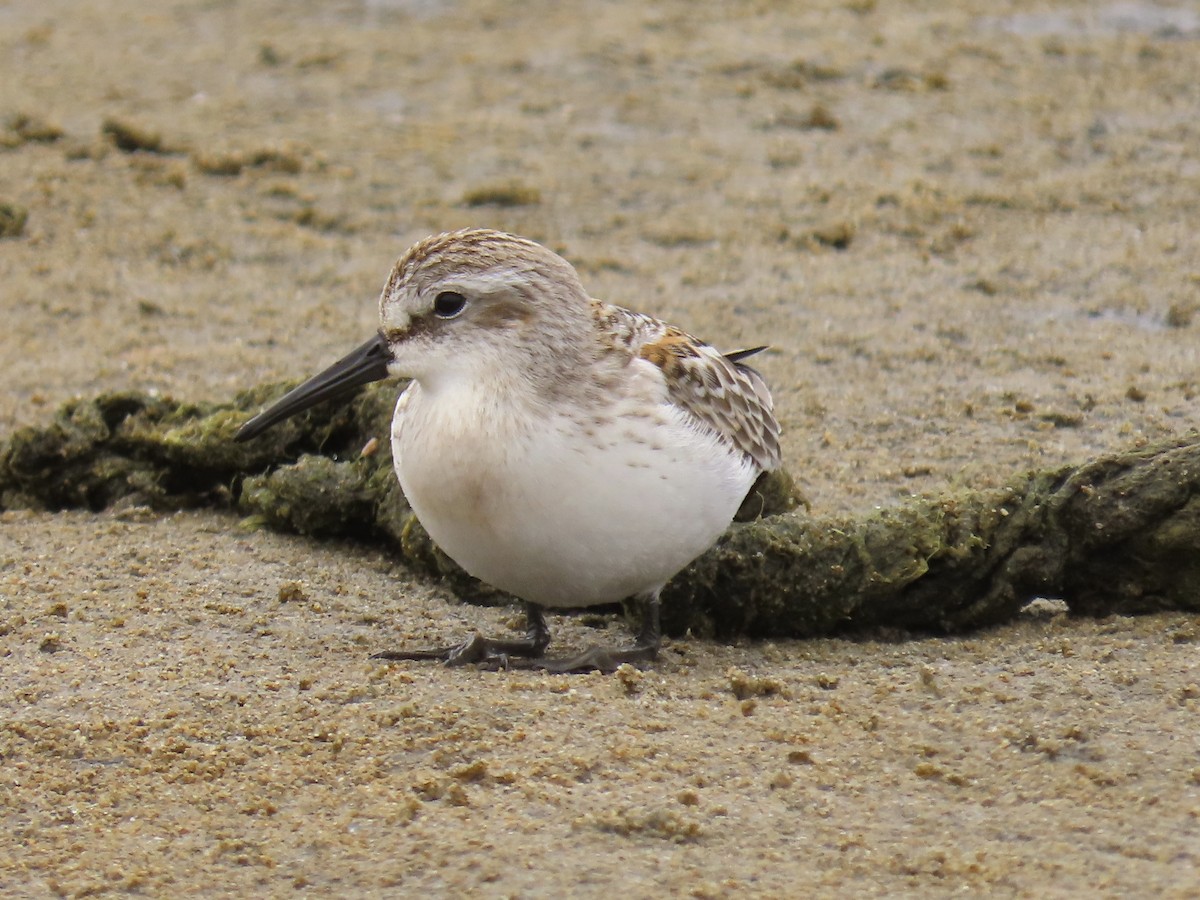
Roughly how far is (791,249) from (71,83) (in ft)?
17.1

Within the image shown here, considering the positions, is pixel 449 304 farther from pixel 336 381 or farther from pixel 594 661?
pixel 594 661

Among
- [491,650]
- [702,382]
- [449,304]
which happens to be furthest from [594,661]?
[449,304]

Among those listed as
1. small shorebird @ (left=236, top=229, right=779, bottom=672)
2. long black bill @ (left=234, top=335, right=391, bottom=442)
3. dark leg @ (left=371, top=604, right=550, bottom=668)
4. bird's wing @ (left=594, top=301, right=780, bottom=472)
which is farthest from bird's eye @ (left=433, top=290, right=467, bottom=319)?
dark leg @ (left=371, top=604, right=550, bottom=668)

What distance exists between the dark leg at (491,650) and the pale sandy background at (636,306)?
4.8 inches

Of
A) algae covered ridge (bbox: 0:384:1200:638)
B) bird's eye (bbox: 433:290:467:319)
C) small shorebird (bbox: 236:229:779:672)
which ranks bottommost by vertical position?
algae covered ridge (bbox: 0:384:1200:638)

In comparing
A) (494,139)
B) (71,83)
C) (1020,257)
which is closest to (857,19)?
(494,139)

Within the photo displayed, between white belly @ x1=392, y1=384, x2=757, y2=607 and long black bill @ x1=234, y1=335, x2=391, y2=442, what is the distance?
230mm

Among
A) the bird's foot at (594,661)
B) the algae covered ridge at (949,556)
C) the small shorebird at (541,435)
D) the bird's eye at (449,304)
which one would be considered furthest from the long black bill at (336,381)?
the bird's foot at (594,661)

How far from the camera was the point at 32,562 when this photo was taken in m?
5.90

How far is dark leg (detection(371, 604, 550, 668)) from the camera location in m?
5.16

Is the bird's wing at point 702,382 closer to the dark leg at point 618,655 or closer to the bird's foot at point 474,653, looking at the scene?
the dark leg at point 618,655

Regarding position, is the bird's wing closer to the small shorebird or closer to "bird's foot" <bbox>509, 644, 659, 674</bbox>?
the small shorebird

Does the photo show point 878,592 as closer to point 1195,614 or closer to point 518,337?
point 1195,614

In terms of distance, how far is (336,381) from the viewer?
17.3 ft
